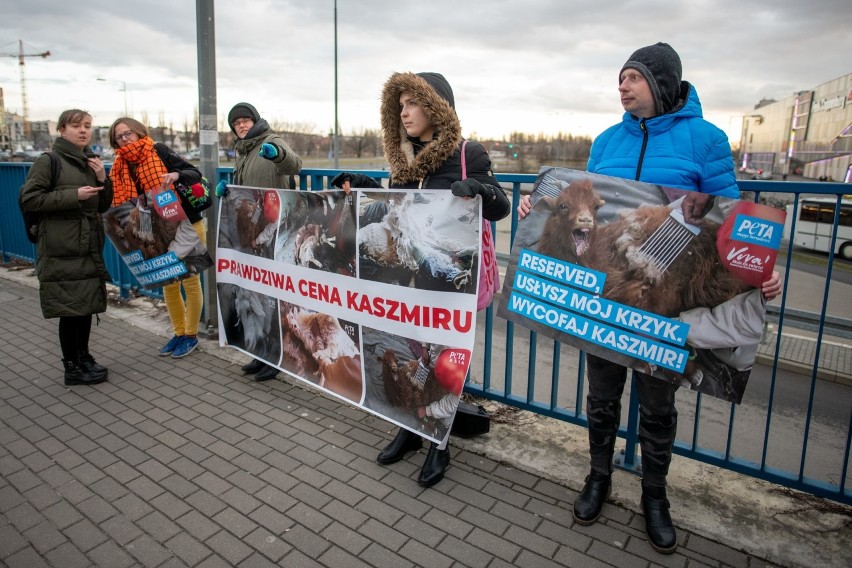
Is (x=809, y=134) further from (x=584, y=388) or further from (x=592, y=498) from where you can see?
(x=592, y=498)

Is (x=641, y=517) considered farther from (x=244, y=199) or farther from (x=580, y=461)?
(x=244, y=199)

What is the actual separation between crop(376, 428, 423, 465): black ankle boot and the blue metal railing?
673 mm

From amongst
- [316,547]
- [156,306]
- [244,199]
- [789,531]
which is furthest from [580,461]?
[156,306]

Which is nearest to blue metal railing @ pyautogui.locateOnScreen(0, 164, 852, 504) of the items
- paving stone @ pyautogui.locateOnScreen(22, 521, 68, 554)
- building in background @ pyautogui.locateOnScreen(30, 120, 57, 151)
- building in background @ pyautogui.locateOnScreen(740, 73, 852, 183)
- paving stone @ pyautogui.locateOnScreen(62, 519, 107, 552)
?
paving stone @ pyautogui.locateOnScreen(62, 519, 107, 552)

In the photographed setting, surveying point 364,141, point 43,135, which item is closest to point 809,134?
point 364,141

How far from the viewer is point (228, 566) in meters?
2.48

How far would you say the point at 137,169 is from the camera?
4.64 meters

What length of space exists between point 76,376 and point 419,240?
3142 millimetres

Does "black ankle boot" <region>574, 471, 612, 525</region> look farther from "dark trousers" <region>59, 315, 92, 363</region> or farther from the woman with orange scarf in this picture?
"dark trousers" <region>59, 315, 92, 363</region>

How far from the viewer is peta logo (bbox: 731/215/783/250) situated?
2217 millimetres

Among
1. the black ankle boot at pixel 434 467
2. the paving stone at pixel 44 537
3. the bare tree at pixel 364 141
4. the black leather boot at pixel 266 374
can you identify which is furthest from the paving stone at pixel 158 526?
the bare tree at pixel 364 141

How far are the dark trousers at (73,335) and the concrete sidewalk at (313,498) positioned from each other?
0.35m

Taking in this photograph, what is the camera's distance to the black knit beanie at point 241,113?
181 inches

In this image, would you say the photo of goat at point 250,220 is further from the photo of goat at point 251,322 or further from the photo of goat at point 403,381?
the photo of goat at point 403,381
